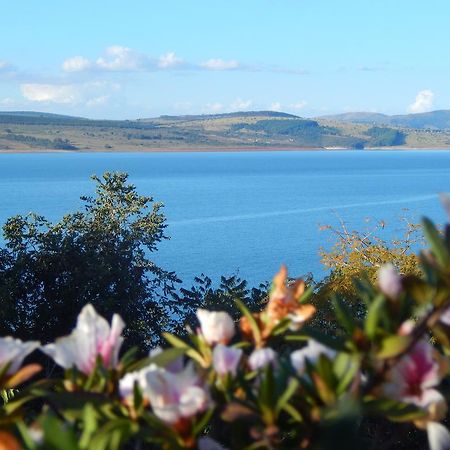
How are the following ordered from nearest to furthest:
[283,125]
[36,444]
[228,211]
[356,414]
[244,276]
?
[356,414] → [36,444] → [244,276] → [228,211] → [283,125]

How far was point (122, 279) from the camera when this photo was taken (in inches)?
429

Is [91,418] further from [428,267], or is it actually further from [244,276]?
[244,276]

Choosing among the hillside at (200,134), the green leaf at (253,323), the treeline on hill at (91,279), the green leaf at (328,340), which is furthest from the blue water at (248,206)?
the hillside at (200,134)

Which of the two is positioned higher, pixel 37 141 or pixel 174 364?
pixel 174 364

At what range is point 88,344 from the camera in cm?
110

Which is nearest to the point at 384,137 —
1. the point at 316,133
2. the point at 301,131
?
the point at 316,133

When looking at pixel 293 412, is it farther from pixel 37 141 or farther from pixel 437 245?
pixel 37 141

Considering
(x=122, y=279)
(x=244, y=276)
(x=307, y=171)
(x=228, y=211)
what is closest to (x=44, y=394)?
(x=122, y=279)

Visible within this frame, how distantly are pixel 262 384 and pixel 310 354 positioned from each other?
0.30 ft

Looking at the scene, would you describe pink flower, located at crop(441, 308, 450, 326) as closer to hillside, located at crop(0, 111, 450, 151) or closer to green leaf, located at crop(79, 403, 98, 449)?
green leaf, located at crop(79, 403, 98, 449)

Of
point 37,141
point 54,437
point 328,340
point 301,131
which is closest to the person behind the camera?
point 54,437

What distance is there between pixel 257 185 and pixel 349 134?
7796 cm

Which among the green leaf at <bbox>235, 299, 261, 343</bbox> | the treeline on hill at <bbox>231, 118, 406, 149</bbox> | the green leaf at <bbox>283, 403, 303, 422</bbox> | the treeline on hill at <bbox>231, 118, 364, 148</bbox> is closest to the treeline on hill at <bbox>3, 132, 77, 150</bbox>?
the treeline on hill at <bbox>231, 118, 406, 149</bbox>

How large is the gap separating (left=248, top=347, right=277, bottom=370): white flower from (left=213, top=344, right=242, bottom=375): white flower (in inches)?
1.3
